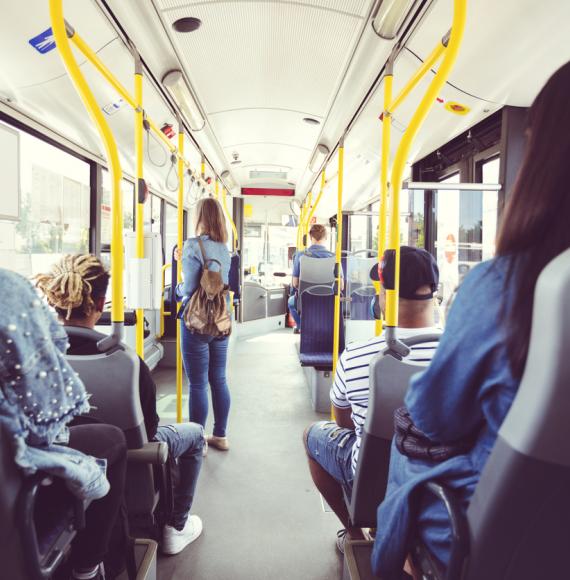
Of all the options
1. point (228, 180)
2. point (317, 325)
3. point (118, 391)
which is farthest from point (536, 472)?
point (228, 180)

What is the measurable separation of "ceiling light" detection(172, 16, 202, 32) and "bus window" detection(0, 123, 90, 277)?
1083 millimetres

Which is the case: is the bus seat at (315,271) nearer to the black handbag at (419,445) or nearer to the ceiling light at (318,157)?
the ceiling light at (318,157)

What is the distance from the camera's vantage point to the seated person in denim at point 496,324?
79cm

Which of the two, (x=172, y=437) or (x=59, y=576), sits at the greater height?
(x=172, y=437)

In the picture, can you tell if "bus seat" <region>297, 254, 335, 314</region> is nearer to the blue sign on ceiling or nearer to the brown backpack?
the brown backpack

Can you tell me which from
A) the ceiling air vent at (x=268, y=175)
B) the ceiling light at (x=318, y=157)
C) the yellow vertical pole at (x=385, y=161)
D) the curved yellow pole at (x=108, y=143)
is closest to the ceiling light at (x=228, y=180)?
the ceiling air vent at (x=268, y=175)

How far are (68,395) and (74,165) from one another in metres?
3.13

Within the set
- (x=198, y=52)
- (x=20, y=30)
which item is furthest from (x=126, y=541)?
(x=198, y=52)

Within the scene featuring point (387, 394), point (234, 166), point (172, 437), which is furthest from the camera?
point (234, 166)

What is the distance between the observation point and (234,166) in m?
6.41

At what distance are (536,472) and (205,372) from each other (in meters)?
2.46

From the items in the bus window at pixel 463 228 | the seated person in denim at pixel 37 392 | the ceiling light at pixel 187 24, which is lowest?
the seated person in denim at pixel 37 392

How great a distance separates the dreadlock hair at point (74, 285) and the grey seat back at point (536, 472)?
1.43m

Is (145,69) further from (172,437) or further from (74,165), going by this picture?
(172,437)
